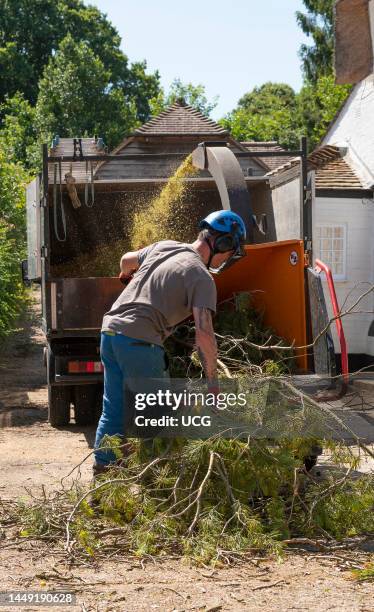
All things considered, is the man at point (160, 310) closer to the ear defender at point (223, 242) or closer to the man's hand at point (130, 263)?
the ear defender at point (223, 242)

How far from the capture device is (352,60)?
10711 mm

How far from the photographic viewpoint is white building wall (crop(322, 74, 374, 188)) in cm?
1827

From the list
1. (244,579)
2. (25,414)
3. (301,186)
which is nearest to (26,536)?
(244,579)

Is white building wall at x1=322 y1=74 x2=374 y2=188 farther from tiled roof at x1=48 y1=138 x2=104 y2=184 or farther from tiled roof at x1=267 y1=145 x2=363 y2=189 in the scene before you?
tiled roof at x1=48 y1=138 x2=104 y2=184

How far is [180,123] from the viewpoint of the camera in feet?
84.8

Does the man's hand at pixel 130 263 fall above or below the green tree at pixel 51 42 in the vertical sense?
below

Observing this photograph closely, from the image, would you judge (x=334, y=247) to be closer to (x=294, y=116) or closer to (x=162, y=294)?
(x=162, y=294)

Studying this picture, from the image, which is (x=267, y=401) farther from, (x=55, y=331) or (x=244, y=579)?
(x=55, y=331)

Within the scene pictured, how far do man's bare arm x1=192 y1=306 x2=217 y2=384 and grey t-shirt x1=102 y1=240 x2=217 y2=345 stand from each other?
1.9 inches

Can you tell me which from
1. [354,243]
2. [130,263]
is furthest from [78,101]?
[130,263]

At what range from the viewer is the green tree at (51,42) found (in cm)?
5091

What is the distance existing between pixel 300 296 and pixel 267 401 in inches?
87.3

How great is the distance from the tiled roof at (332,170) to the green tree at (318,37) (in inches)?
655

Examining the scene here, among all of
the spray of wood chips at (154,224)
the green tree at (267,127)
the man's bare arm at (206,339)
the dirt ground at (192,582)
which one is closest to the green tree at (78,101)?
the green tree at (267,127)
